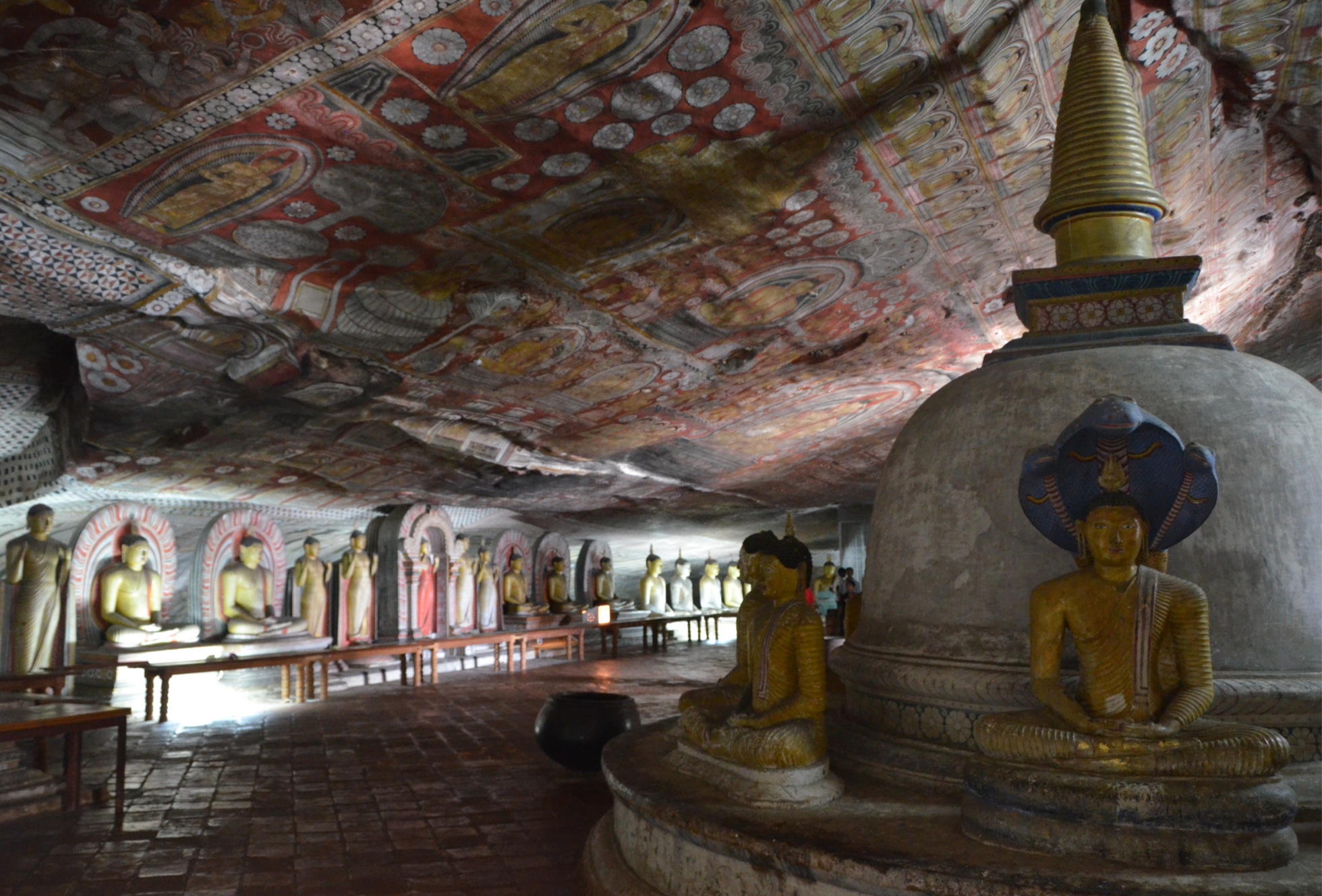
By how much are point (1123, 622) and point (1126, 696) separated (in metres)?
0.25

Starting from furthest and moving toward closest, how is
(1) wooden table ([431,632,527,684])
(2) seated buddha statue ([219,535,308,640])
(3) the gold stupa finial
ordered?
1. (1) wooden table ([431,632,527,684])
2. (2) seated buddha statue ([219,535,308,640])
3. (3) the gold stupa finial

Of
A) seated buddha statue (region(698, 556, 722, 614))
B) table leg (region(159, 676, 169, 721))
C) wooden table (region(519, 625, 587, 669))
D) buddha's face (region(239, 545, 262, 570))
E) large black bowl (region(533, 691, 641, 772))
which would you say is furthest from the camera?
seated buddha statue (region(698, 556, 722, 614))

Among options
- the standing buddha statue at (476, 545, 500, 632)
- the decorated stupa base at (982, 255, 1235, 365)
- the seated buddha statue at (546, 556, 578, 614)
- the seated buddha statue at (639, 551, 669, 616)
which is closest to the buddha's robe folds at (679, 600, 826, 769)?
the decorated stupa base at (982, 255, 1235, 365)

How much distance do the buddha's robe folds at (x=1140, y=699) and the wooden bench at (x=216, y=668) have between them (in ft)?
25.7

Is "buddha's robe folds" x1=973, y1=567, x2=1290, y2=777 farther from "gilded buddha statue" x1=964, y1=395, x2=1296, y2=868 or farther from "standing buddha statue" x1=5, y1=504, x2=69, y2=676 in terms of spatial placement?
"standing buddha statue" x1=5, y1=504, x2=69, y2=676

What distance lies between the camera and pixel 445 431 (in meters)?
9.95

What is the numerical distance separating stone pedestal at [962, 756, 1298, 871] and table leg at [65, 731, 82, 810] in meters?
5.27

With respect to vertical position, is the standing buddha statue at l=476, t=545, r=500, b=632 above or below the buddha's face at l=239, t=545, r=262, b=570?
below

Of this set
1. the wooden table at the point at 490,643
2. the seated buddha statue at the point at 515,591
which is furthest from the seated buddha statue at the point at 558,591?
the wooden table at the point at 490,643

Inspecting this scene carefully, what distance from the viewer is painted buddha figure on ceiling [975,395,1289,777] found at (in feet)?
9.82

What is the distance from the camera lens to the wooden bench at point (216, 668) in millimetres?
8469

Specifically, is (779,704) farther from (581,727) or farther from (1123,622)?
(581,727)

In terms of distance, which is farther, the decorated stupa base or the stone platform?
the decorated stupa base

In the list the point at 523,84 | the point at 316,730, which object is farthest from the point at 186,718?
the point at 523,84
